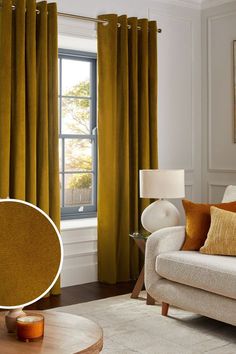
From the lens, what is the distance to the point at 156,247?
3.92 metres

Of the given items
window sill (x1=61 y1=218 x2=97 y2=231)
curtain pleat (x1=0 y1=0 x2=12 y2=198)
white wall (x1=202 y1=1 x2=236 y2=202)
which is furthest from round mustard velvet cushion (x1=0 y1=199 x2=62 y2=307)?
white wall (x1=202 y1=1 x2=236 y2=202)

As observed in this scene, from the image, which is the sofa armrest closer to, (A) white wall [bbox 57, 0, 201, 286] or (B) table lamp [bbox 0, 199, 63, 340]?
(A) white wall [bbox 57, 0, 201, 286]

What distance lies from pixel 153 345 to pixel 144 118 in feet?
7.59

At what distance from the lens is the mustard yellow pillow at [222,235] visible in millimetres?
3740

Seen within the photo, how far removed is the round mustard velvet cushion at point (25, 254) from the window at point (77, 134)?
2980 mm

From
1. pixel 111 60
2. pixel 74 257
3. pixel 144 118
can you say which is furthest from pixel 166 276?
pixel 111 60

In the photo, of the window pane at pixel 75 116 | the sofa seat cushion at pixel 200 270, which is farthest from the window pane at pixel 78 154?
the sofa seat cushion at pixel 200 270

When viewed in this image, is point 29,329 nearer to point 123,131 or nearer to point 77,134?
point 123,131

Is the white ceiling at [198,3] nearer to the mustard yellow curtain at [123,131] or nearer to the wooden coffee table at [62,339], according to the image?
the mustard yellow curtain at [123,131]

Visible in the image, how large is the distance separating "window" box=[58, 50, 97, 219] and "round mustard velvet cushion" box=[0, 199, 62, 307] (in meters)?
2.98

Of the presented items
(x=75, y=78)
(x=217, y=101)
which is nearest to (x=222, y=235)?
(x=217, y=101)

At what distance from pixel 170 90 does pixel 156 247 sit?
2.09 meters

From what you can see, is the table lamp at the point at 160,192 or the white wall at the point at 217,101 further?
the white wall at the point at 217,101

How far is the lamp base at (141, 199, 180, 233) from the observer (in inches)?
170
